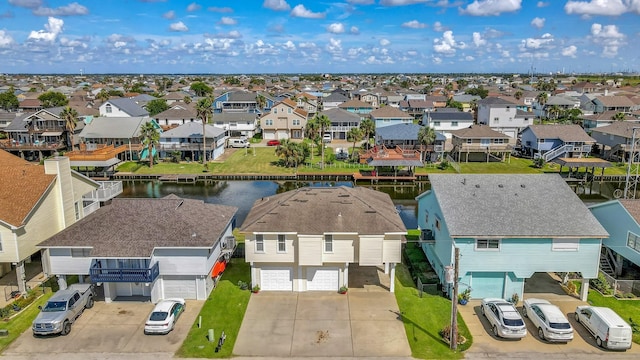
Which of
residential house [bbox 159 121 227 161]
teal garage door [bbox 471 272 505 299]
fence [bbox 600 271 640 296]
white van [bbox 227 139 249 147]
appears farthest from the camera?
white van [bbox 227 139 249 147]

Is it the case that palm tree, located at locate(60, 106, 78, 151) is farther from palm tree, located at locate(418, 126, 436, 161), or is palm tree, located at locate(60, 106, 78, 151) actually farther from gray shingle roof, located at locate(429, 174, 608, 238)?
gray shingle roof, located at locate(429, 174, 608, 238)

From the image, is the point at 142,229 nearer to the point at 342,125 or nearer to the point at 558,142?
the point at 558,142

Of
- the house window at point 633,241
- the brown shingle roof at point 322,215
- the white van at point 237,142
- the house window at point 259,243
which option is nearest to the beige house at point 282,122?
the white van at point 237,142

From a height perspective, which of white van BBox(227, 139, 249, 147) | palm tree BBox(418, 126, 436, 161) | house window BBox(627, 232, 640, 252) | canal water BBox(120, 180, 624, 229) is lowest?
canal water BBox(120, 180, 624, 229)

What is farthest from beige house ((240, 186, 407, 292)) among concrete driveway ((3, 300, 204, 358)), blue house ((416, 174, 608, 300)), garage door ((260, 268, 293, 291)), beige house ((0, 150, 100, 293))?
beige house ((0, 150, 100, 293))

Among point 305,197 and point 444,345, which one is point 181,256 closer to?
point 305,197

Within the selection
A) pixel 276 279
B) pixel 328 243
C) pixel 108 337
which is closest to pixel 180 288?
pixel 108 337

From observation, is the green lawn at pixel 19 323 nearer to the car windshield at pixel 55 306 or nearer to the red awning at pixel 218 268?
the car windshield at pixel 55 306
